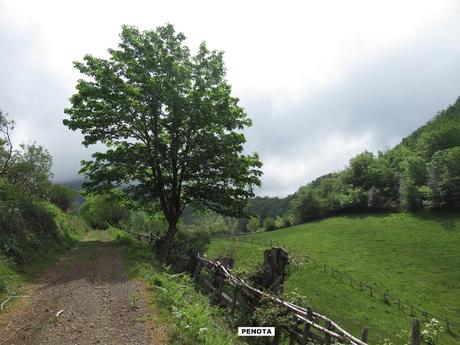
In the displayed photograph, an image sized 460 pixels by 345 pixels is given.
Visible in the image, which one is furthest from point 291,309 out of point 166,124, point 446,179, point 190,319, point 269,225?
point 269,225

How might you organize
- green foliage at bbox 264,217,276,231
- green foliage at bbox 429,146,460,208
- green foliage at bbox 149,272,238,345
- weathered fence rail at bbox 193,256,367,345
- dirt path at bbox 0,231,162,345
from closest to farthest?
dirt path at bbox 0,231,162,345, green foliage at bbox 149,272,238,345, weathered fence rail at bbox 193,256,367,345, green foliage at bbox 429,146,460,208, green foliage at bbox 264,217,276,231

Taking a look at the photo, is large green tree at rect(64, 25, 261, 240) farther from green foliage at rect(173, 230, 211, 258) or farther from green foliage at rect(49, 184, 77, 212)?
green foliage at rect(49, 184, 77, 212)

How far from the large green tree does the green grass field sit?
5214mm

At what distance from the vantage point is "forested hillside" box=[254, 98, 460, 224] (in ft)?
263

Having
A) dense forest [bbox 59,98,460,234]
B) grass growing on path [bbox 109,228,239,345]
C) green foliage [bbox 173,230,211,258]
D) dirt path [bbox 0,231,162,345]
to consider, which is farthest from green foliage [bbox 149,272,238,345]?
dense forest [bbox 59,98,460,234]

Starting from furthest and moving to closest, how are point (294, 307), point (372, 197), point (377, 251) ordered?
point (372, 197)
point (377, 251)
point (294, 307)

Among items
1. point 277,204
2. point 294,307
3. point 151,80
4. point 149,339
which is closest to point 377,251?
point 151,80

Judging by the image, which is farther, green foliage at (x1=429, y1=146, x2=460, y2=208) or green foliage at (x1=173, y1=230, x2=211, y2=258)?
green foliage at (x1=429, y1=146, x2=460, y2=208)

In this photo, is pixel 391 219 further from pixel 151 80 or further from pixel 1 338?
pixel 1 338

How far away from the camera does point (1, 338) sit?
813 centimetres

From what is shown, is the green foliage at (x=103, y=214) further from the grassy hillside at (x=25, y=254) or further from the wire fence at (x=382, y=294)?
the grassy hillside at (x=25, y=254)

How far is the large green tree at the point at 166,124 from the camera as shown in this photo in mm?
24406

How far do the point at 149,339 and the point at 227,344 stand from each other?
1915 mm

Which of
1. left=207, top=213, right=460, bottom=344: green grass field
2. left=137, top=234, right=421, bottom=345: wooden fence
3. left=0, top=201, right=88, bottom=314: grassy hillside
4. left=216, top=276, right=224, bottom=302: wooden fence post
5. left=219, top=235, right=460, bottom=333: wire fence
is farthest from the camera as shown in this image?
left=219, top=235, right=460, bottom=333: wire fence
